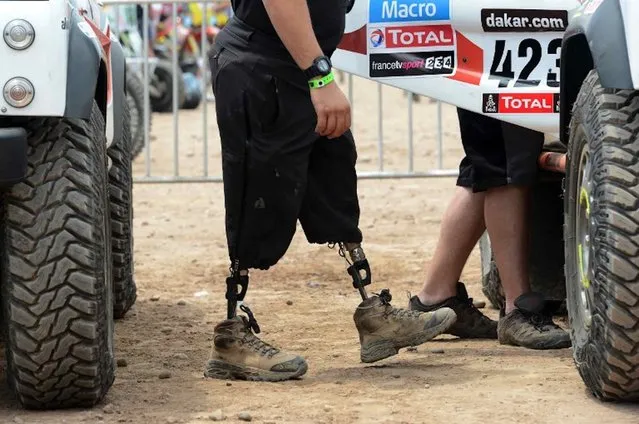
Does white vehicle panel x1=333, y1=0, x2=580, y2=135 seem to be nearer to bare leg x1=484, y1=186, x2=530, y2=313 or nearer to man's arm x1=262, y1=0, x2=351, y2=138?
bare leg x1=484, y1=186, x2=530, y2=313

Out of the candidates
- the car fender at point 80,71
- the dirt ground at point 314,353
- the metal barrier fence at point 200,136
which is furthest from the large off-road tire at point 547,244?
the metal barrier fence at point 200,136

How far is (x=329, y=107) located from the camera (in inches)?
207

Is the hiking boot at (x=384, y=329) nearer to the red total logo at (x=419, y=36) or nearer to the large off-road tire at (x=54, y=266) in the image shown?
the red total logo at (x=419, y=36)

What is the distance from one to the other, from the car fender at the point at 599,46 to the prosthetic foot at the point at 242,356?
133cm

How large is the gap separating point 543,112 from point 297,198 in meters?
1.20

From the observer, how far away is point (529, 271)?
22.5 feet

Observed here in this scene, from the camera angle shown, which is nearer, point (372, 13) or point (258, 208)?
point (258, 208)

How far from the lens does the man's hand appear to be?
5254 mm

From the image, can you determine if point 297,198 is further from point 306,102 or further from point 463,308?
point 463,308

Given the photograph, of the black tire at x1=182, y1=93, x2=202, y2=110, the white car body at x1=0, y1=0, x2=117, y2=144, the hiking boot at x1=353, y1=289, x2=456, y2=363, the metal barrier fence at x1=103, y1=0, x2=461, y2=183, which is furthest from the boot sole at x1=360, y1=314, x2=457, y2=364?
the black tire at x1=182, y1=93, x2=202, y2=110

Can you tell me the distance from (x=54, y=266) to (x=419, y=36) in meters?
2.26

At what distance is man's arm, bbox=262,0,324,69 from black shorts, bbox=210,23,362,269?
225mm

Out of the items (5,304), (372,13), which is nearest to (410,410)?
(5,304)

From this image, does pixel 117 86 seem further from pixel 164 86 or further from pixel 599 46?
pixel 164 86
